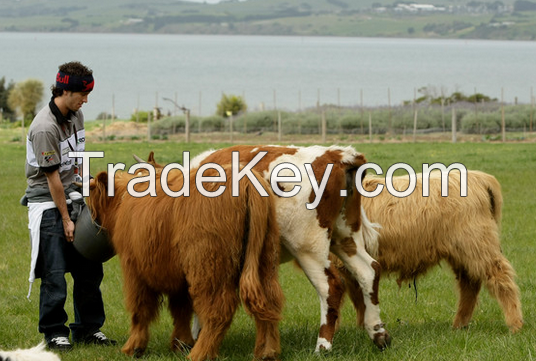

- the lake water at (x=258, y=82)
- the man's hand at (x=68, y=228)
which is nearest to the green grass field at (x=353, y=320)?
the man's hand at (x=68, y=228)

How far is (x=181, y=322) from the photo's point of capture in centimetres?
662

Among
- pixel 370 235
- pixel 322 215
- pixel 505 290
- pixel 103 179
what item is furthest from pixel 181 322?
pixel 505 290

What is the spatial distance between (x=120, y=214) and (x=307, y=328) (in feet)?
6.52

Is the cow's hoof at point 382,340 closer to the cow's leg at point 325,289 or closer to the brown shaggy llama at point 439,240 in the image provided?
the cow's leg at point 325,289

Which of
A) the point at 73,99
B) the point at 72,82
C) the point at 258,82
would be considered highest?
the point at 258,82

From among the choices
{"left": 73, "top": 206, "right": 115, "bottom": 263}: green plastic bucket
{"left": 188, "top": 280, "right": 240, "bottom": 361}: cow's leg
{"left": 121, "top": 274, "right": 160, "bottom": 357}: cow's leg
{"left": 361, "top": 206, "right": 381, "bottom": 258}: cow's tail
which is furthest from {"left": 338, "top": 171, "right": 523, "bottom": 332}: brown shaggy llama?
{"left": 73, "top": 206, "right": 115, "bottom": 263}: green plastic bucket

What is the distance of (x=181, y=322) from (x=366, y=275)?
154 centimetres

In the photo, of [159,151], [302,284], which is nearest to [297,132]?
[159,151]

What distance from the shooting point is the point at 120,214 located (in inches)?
253

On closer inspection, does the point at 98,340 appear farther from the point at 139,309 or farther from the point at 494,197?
the point at 494,197

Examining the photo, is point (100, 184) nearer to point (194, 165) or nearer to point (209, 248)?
point (194, 165)

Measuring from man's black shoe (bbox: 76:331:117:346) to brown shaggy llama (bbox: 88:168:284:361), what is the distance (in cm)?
101

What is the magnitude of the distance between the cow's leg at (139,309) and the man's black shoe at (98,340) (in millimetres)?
569

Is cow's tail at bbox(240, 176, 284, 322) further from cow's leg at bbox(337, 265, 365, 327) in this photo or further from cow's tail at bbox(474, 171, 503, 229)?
cow's tail at bbox(474, 171, 503, 229)
